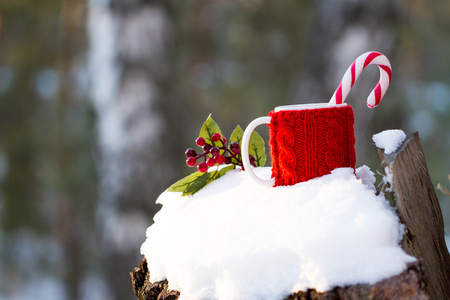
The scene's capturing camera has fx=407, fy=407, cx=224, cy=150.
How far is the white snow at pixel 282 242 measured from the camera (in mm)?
571

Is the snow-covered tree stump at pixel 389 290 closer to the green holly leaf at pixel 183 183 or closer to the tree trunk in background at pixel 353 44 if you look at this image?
the green holly leaf at pixel 183 183

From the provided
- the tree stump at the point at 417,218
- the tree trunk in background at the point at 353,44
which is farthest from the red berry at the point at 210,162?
the tree trunk in background at the point at 353,44

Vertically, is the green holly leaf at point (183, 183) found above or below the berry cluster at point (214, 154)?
below

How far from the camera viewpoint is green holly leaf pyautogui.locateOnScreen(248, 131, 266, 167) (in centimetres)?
93

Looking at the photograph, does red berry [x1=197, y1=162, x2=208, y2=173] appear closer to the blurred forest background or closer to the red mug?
the red mug

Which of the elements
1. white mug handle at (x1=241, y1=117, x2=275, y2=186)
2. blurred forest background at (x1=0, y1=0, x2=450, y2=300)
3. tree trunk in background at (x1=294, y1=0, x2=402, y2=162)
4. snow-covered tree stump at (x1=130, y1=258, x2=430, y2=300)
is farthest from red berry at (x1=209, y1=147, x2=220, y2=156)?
blurred forest background at (x1=0, y1=0, x2=450, y2=300)

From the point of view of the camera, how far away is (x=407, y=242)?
25.0 inches

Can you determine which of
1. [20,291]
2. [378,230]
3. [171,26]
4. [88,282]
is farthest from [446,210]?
[20,291]

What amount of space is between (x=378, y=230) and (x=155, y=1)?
71.0 inches

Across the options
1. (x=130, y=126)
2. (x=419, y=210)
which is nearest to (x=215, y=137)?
(x=419, y=210)

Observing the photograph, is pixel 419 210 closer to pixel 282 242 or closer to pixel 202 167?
pixel 282 242

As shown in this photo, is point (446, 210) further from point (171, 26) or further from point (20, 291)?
point (20, 291)

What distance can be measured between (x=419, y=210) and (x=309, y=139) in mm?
227

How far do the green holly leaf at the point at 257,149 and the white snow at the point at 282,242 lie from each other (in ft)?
0.57
